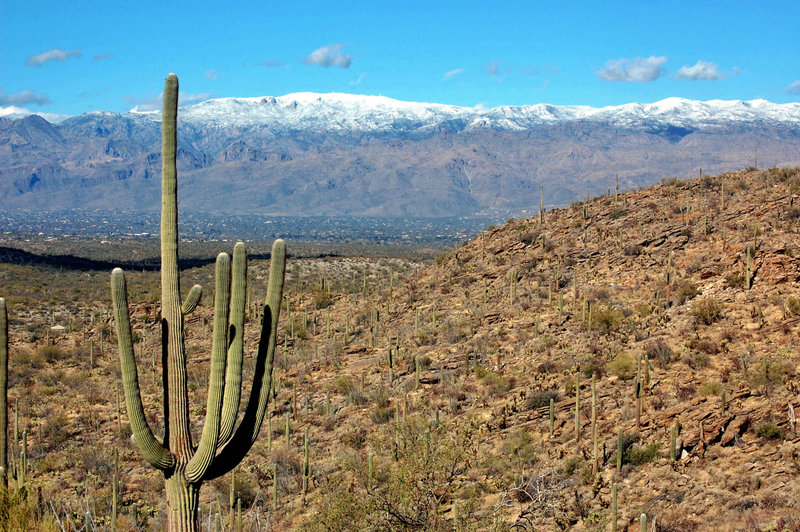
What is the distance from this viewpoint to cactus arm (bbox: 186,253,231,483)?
29.2 ft

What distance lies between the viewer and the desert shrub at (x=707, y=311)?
19.2 metres

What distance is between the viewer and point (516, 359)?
20578 mm

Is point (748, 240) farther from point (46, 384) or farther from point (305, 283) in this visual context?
point (305, 283)

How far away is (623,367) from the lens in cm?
1773

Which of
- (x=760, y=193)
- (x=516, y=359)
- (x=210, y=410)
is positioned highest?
(x=760, y=193)

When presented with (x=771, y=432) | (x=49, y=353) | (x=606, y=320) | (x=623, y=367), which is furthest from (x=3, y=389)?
(x=49, y=353)

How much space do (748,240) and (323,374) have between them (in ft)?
49.5

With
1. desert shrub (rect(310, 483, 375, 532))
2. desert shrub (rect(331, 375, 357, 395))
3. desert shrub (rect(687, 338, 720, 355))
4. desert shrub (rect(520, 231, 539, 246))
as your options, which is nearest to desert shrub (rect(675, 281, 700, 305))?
desert shrub (rect(687, 338, 720, 355))

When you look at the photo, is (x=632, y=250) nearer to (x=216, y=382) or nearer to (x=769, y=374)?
(x=769, y=374)

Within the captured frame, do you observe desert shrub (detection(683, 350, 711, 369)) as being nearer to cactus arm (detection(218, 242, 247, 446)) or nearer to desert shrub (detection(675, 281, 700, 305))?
desert shrub (detection(675, 281, 700, 305))

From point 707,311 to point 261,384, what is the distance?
1413cm

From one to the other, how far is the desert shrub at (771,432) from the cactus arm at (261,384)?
9.62 metres

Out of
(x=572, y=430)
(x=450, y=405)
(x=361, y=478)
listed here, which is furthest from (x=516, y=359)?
(x=361, y=478)

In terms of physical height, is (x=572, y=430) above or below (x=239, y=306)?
below
